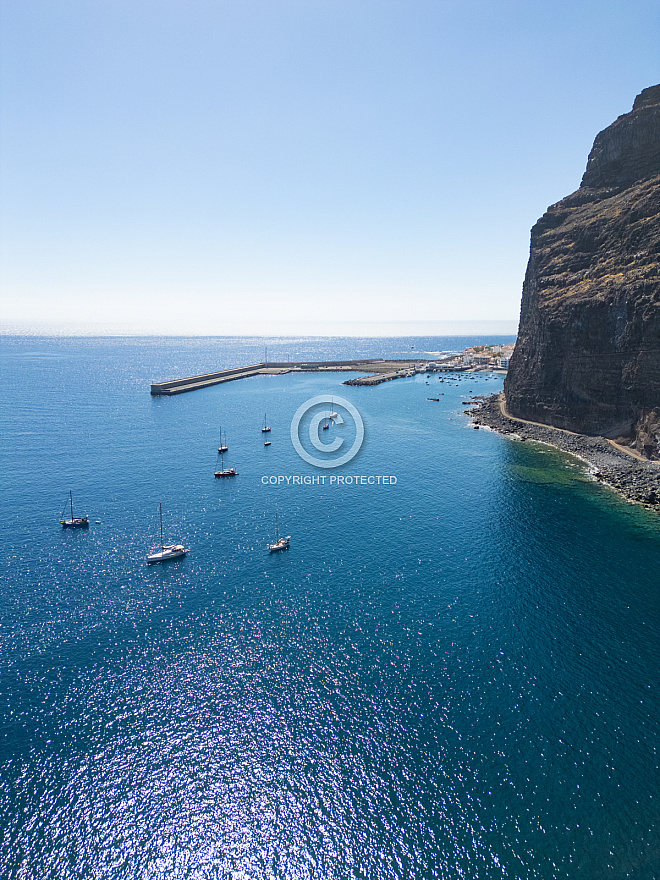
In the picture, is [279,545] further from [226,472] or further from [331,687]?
[226,472]

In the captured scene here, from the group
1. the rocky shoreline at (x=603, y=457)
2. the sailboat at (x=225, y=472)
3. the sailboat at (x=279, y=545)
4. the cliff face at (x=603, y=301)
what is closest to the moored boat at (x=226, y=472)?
the sailboat at (x=225, y=472)

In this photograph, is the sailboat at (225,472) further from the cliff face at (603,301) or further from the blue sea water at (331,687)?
the cliff face at (603,301)

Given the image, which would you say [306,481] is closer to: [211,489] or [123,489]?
[211,489]

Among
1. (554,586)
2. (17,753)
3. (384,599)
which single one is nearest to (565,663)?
(554,586)

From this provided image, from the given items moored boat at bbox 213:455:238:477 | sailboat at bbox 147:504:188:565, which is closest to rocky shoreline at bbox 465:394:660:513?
moored boat at bbox 213:455:238:477

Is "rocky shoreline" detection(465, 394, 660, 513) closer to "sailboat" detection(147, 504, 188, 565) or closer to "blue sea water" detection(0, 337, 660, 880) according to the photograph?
"blue sea water" detection(0, 337, 660, 880)

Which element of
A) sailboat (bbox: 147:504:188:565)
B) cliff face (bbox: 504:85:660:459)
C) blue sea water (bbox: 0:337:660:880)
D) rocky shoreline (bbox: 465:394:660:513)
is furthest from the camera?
cliff face (bbox: 504:85:660:459)
